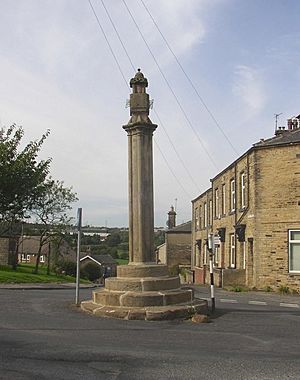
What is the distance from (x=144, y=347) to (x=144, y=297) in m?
3.70

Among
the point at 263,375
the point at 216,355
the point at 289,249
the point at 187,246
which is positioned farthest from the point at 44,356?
the point at 187,246

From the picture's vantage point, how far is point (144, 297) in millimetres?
11953

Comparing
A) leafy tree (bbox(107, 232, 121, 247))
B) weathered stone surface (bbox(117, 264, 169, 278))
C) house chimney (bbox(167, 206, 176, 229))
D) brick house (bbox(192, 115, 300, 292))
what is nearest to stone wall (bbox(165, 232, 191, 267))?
house chimney (bbox(167, 206, 176, 229))

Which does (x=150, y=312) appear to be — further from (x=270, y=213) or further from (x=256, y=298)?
(x=270, y=213)

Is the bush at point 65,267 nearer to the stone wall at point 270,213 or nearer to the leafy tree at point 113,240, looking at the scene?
the stone wall at point 270,213

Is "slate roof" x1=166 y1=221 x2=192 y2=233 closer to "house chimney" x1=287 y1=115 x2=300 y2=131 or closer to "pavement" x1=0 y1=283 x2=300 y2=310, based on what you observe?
"house chimney" x1=287 y1=115 x2=300 y2=131

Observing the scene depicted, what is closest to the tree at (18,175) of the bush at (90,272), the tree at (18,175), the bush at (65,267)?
the tree at (18,175)

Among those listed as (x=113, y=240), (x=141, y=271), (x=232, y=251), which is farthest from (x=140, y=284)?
(x=113, y=240)

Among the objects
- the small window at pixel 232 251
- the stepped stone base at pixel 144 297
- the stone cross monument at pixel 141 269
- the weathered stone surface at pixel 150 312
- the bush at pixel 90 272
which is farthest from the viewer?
the bush at pixel 90 272

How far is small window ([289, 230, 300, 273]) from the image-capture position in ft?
75.8

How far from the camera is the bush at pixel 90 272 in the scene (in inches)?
2795

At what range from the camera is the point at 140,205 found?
43.7 feet

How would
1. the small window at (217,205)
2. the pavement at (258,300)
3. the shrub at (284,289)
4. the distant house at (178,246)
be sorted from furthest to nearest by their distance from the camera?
the distant house at (178,246), the small window at (217,205), the shrub at (284,289), the pavement at (258,300)

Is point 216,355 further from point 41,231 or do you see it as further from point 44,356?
point 41,231
